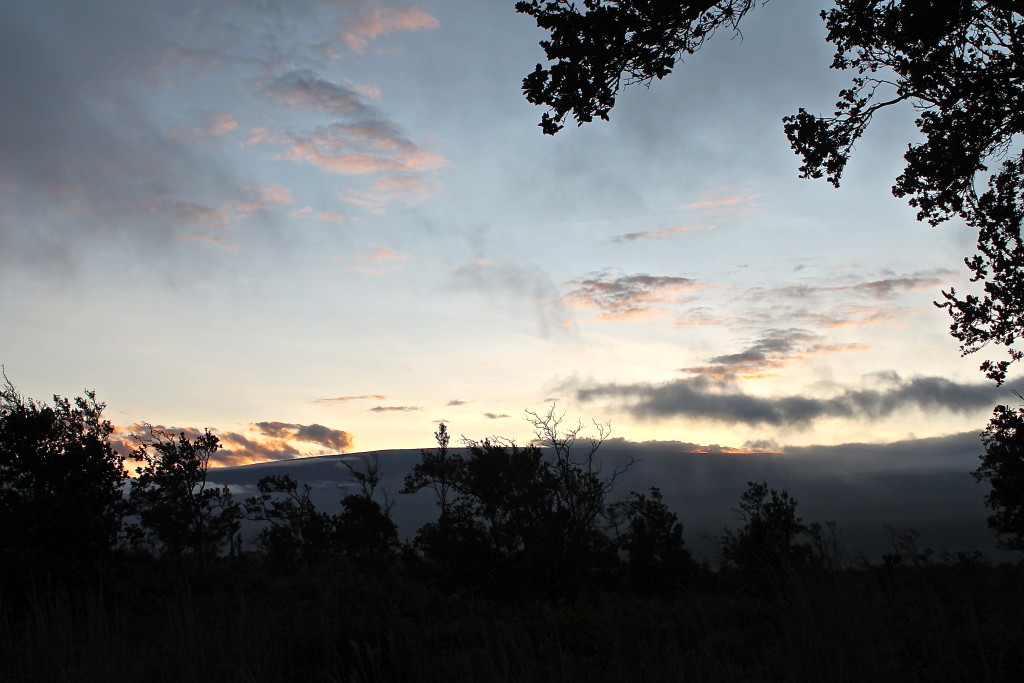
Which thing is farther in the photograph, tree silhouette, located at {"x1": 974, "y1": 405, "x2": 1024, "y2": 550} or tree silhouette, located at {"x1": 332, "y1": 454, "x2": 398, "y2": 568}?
tree silhouette, located at {"x1": 332, "y1": 454, "x2": 398, "y2": 568}

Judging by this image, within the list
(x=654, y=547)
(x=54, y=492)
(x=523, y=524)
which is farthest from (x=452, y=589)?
(x=654, y=547)

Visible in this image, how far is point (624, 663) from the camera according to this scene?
497cm

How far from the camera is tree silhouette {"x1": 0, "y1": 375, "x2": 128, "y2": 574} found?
49.3 ft

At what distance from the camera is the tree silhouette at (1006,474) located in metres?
17.4

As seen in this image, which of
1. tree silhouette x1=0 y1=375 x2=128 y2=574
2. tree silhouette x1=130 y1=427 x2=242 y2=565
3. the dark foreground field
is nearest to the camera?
the dark foreground field

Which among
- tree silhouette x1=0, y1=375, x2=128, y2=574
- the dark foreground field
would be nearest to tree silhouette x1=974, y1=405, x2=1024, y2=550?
the dark foreground field

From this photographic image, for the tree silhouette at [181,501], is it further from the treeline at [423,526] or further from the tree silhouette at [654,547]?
the tree silhouette at [654,547]

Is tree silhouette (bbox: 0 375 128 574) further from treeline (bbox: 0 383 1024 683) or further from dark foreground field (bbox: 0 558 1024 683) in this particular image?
dark foreground field (bbox: 0 558 1024 683)

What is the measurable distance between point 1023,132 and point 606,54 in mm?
5537

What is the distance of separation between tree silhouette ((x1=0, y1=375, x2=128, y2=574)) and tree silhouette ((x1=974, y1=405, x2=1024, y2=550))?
22.9 metres

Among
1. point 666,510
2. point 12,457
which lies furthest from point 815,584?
point 666,510

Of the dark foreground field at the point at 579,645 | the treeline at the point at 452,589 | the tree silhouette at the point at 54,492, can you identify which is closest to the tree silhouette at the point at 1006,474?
the treeline at the point at 452,589

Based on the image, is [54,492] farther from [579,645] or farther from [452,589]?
[579,645]

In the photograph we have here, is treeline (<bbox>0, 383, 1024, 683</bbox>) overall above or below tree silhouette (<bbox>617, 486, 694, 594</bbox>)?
above
